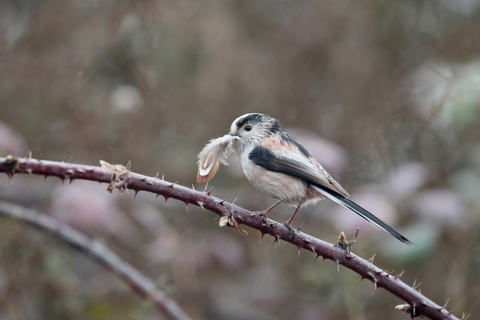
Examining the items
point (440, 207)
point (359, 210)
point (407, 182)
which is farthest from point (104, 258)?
point (440, 207)

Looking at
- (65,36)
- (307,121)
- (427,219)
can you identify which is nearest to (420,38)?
(307,121)

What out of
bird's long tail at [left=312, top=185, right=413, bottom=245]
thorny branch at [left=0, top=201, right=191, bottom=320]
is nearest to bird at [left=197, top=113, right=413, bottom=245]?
bird's long tail at [left=312, top=185, right=413, bottom=245]

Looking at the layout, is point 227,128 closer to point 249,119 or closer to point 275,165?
point 249,119

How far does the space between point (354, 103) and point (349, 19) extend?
4.80 feet

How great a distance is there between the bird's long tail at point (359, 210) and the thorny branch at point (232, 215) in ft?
1.04

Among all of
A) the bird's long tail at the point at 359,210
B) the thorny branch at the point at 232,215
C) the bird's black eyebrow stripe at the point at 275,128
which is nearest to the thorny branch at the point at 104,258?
the thorny branch at the point at 232,215

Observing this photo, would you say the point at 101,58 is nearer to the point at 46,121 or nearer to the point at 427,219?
the point at 46,121

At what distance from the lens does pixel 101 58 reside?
236 inches

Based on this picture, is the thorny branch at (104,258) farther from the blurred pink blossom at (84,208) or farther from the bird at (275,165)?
the bird at (275,165)

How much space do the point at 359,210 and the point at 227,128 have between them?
389 cm

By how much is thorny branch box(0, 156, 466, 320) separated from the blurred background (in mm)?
1457

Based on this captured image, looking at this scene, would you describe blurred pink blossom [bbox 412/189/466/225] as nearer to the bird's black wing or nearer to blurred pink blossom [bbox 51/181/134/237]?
the bird's black wing

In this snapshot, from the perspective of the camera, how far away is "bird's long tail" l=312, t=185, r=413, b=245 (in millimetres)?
2227

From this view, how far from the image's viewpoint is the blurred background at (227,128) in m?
3.90
